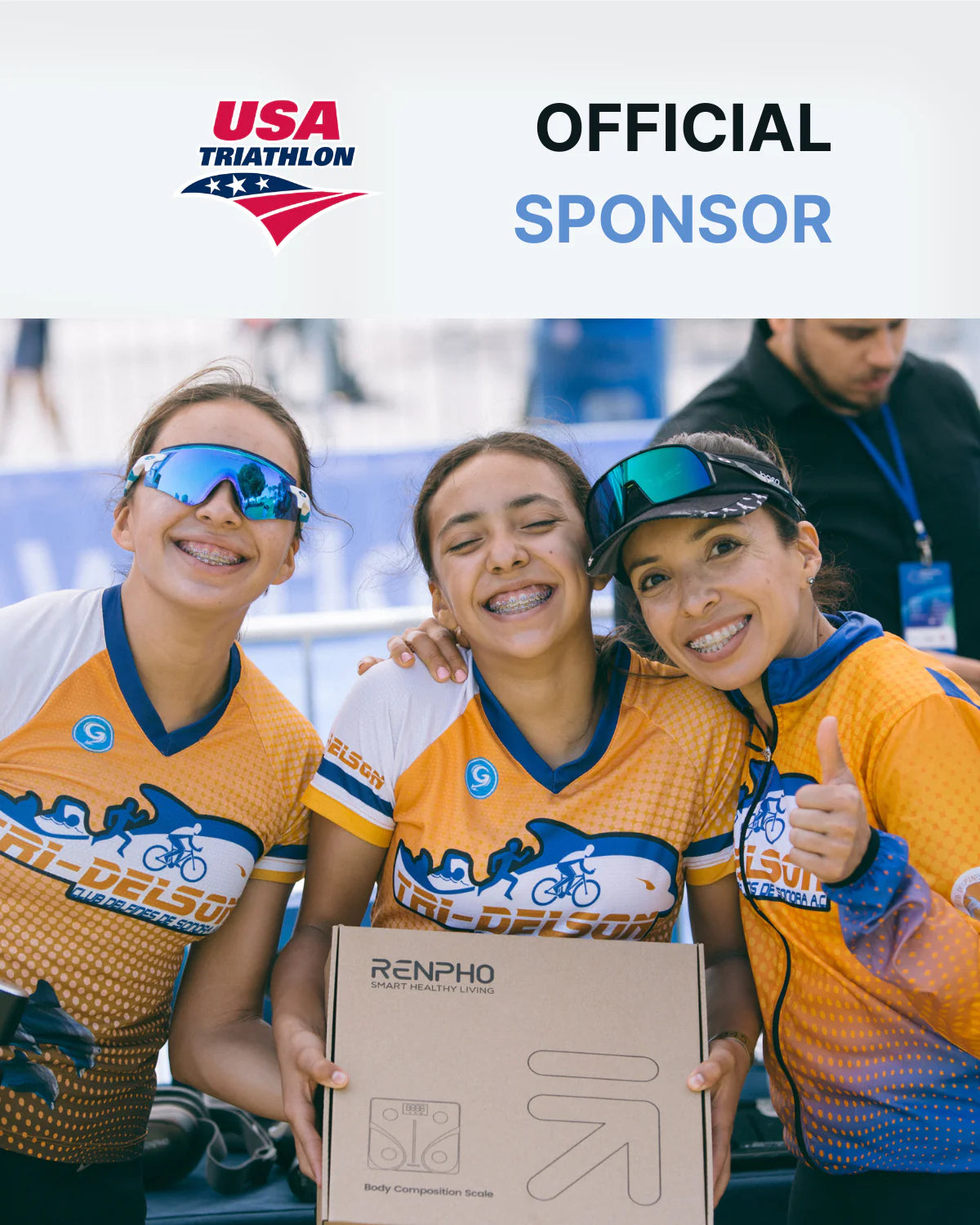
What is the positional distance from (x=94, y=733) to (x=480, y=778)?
76 centimetres

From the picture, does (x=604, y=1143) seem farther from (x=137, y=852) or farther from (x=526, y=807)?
(x=137, y=852)

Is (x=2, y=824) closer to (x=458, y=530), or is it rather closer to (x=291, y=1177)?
(x=458, y=530)

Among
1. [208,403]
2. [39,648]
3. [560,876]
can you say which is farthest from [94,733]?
[560,876]

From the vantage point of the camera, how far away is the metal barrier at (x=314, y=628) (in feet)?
13.8

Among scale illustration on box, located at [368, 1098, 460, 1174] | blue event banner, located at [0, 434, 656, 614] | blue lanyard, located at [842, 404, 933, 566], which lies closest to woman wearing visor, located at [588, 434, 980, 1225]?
scale illustration on box, located at [368, 1098, 460, 1174]

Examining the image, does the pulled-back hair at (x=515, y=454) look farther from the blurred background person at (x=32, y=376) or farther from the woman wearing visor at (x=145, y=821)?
the blurred background person at (x=32, y=376)

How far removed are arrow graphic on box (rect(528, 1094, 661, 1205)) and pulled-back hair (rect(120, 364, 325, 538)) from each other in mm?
1241

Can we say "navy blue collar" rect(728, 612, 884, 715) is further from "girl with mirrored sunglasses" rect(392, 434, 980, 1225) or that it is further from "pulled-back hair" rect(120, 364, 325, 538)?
"pulled-back hair" rect(120, 364, 325, 538)

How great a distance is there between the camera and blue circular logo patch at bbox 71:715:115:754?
2221 mm

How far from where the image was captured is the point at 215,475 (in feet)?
7.30

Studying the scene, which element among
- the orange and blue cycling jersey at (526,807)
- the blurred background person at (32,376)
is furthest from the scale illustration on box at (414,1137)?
the blurred background person at (32,376)

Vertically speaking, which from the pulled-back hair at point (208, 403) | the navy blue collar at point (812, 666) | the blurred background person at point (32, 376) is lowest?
the navy blue collar at point (812, 666)

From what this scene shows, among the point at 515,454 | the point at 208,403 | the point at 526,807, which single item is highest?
the point at 208,403

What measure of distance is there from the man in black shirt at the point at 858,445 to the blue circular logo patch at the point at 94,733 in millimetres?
1800
